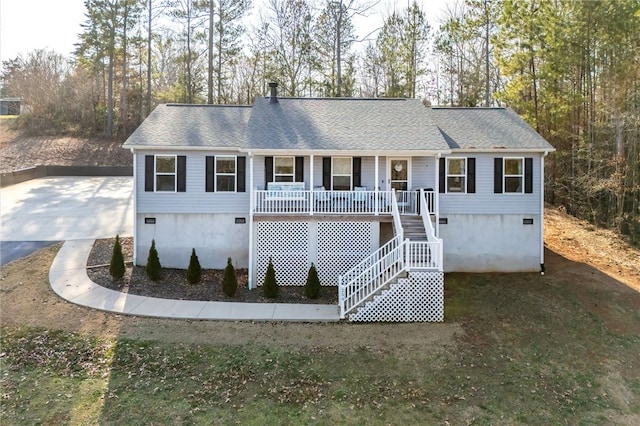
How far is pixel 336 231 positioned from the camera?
40.0 feet

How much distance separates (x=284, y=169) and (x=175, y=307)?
560 centimetres

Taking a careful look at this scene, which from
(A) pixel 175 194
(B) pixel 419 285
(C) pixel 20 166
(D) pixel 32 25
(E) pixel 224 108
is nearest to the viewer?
(D) pixel 32 25

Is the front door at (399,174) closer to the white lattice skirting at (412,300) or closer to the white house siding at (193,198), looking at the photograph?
the white lattice skirting at (412,300)

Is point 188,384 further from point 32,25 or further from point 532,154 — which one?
point 532,154


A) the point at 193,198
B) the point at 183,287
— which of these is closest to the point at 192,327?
the point at 183,287

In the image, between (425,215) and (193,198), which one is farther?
A: (193,198)

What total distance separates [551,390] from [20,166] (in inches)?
1303

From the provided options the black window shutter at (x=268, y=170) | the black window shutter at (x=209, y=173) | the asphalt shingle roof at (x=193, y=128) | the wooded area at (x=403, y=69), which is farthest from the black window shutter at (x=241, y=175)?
the wooded area at (x=403, y=69)

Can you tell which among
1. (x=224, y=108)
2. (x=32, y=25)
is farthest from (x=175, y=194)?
(x=32, y=25)

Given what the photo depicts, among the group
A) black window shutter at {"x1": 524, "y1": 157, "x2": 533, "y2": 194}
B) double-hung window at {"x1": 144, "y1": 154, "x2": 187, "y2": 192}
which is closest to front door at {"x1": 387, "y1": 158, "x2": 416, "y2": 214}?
black window shutter at {"x1": 524, "y1": 157, "x2": 533, "y2": 194}

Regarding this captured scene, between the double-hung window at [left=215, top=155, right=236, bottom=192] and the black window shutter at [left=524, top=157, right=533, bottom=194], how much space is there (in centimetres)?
980

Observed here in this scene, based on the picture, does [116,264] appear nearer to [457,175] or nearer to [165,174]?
[165,174]

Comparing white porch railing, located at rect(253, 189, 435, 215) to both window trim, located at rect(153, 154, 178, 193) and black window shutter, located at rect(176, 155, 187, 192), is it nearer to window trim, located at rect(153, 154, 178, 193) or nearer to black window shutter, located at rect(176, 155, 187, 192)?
black window shutter, located at rect(176, 155, 187, 192)

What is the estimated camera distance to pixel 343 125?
13.9 meters
